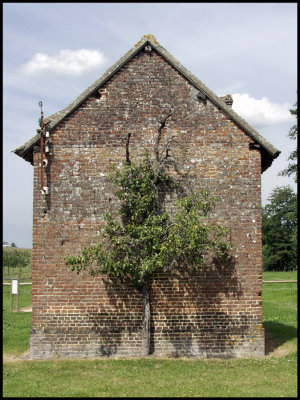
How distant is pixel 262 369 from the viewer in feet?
34.6

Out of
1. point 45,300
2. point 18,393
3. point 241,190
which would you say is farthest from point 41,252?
point 241,190

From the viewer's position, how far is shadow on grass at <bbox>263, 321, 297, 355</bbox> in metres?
13.4

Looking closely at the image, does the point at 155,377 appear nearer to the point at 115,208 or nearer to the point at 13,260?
the point at 115,208

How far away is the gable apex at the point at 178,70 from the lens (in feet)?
41.0

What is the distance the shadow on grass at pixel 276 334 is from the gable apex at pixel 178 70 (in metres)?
5.48

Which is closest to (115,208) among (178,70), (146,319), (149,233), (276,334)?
(149,233)

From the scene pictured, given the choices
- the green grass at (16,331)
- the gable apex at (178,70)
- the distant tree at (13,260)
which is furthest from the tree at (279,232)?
the gable apex at (178,70)

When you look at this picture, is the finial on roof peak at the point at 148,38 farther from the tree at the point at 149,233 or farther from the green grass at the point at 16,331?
the green grass at the point at 16,331

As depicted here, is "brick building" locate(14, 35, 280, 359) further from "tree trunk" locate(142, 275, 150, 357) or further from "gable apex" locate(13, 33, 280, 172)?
"tree trunk" locate(142, 275, 150, 357)

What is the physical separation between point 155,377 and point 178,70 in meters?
7.94

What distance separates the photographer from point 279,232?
58062 mm

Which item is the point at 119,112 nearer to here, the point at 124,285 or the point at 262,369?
the point at 124,285

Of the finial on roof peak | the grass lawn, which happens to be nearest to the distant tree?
the grass lawn

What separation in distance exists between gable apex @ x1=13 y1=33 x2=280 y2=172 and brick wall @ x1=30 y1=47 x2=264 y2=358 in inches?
5.9
